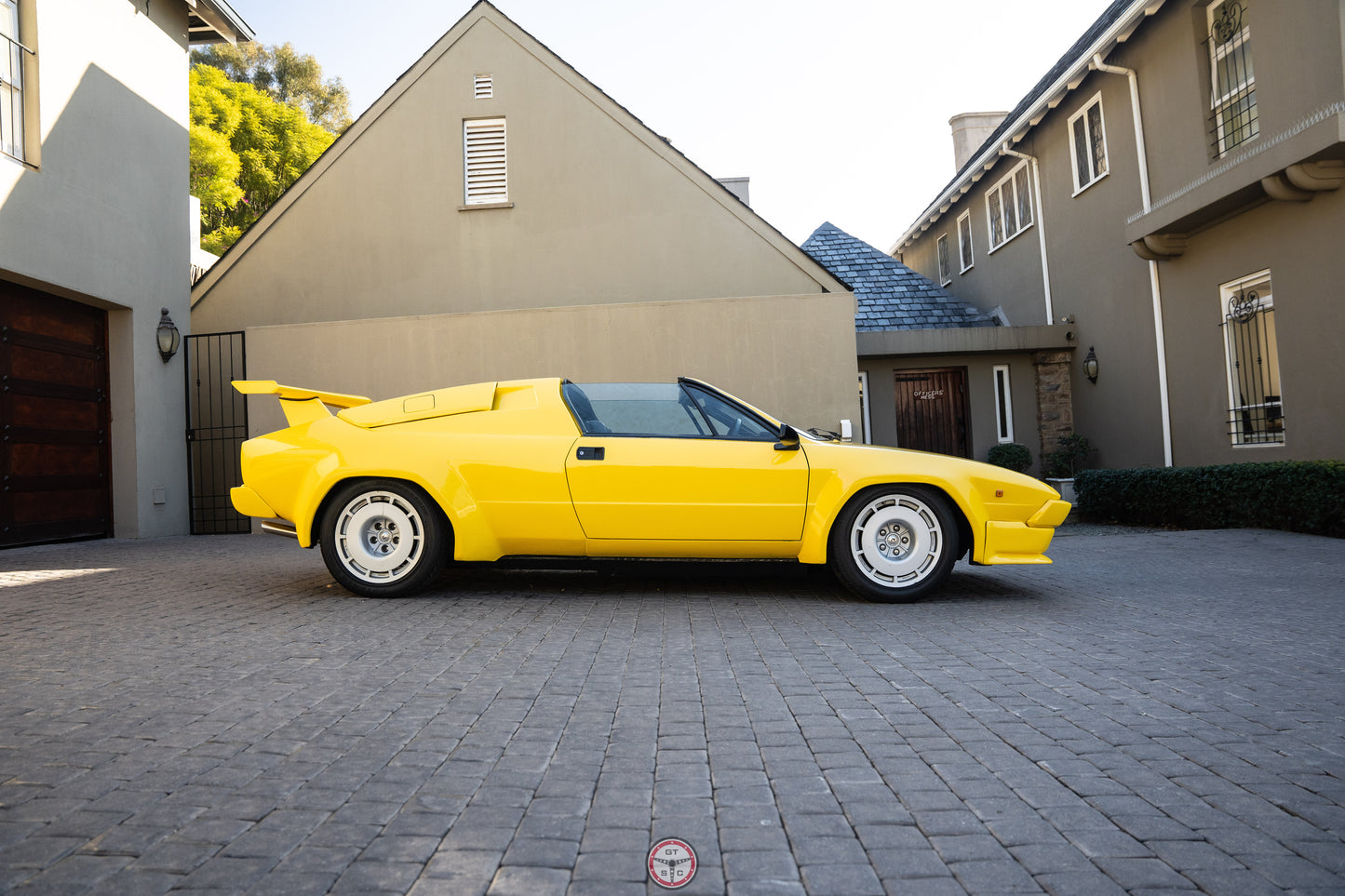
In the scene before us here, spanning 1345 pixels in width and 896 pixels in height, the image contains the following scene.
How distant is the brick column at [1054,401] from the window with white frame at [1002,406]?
0.49 m

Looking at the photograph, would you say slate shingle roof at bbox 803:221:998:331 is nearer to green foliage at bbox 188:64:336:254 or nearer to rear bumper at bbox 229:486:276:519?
rear bumper at bbox 229:486:276:519

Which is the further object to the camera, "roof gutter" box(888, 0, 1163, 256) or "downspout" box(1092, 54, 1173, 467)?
"downspout" box(1092, 54, 1173, 467)

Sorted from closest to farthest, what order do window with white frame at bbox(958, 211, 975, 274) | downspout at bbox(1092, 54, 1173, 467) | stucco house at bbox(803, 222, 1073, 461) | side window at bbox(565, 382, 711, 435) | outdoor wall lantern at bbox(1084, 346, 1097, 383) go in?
side window at bbox(565, 382, 711, 435), downspout at bbox(1092, 54, 1173, 467), outdoor wall lantern at bbox(1084, 346, 1097, 383), stucco house at bbox(803, 222, 1073, 461), window with white frame at bbox(958, 211, 975, 274)

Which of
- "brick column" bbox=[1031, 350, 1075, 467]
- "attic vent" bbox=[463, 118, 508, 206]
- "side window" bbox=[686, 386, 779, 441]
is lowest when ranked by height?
"side window" bbox=[686, 386, 779, 441]

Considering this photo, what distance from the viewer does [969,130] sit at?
24391 mm

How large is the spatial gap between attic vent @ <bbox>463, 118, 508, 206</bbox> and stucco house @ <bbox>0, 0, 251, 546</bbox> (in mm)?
3833

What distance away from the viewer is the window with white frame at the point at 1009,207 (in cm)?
1797

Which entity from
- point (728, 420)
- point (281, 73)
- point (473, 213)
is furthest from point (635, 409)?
point (281, 73)

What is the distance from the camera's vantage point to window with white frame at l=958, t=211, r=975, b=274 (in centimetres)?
2153

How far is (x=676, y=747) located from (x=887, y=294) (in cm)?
1703

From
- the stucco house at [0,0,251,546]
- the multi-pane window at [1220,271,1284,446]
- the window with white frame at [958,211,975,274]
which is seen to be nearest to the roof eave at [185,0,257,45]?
the stucco house at [0,0,251,546]

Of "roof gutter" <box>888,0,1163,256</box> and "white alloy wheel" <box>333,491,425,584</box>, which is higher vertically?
"roof gutter" <box>888,0,1163,256</box>

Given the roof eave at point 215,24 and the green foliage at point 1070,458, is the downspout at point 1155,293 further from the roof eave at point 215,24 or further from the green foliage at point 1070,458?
the roof eave at point 215,24

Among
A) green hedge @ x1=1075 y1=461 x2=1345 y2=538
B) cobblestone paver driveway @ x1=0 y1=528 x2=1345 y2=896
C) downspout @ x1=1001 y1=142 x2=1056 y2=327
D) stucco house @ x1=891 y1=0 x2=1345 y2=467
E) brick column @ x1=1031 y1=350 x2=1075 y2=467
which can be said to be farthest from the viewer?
downspout @ x1=1001 y1=142 x2=1056 y2=327
